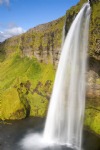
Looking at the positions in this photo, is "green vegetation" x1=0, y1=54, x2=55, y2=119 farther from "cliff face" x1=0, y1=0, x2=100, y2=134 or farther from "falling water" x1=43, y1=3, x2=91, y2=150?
"falling water" x1=43, y1=3, x2=91, y2=150

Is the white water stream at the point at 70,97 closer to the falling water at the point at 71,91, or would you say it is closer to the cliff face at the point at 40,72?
the falling water at the point at 71,91

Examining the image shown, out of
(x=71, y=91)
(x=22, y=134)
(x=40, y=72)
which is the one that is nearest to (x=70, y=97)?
(x=71, y=91)

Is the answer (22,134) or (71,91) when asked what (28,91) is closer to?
(22,134)

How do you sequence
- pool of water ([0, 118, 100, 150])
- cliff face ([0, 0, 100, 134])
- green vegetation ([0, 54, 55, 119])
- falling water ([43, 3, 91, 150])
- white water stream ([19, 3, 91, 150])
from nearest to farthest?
pool of water ([0, 118, 100, 150]) < white water stream ([19, 3, 91, 150]) < falling water ([43, 3, 91, 150]) < cliff face ([0, 0, 100, 134]) < green vegetation ([0, 54, 55, 119])

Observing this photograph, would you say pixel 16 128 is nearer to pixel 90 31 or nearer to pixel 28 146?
pixel 28 146

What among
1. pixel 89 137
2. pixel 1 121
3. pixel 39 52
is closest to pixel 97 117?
pixel 89 137

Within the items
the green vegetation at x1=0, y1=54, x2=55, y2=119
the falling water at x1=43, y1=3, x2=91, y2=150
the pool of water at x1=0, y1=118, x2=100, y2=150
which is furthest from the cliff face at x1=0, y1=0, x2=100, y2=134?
the pool of water at x1=0, y1=118, x2=100, y2=150
